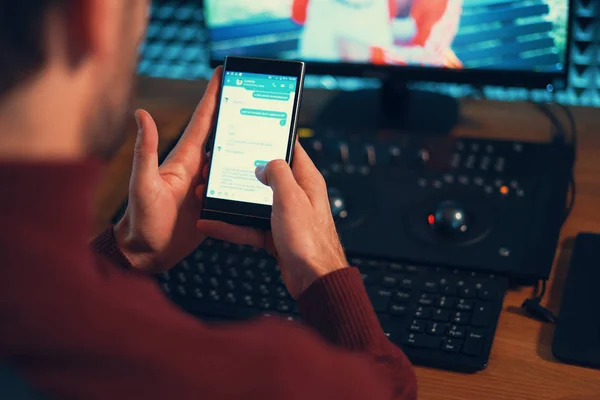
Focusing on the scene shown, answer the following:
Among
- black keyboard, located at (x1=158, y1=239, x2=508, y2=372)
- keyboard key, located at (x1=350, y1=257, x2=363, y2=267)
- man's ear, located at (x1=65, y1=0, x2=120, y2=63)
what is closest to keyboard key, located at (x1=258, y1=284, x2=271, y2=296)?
black keyboard, located at (x1=158, y1=239, x2=508, y2=372)

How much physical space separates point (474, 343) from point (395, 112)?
0.46m

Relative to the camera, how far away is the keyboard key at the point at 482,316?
783 millimetres

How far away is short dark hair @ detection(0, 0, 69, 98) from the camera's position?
372 millimetres

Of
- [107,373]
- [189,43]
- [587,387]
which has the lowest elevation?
[587,387]

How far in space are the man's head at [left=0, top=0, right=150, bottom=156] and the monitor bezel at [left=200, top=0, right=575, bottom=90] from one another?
2.18 ft

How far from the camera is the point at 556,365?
0.75 metres

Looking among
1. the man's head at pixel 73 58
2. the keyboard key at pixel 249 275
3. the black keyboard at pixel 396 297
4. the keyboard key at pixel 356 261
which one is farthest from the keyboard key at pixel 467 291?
the man's head at pixel 73 58

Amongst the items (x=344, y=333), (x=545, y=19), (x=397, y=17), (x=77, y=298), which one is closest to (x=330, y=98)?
(x=397, y=17)

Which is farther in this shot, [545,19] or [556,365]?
[545,19]

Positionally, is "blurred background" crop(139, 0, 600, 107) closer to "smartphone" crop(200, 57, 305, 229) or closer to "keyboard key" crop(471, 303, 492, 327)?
"smartphone" crop(200, 57, 305, 229)

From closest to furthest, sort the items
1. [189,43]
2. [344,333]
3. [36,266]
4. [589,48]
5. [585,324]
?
[36,266] < [344,333] < [585,324] < [589,48] < [189,43]

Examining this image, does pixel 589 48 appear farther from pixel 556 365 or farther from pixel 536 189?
pixel 556 365

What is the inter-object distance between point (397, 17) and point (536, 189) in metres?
0.29

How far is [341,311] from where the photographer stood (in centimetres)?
67
